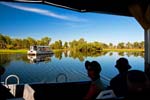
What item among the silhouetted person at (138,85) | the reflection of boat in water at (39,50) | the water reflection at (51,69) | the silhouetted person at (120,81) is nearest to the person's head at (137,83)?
the silhouetted person at (138,85)

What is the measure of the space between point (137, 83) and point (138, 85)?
0.05 ft

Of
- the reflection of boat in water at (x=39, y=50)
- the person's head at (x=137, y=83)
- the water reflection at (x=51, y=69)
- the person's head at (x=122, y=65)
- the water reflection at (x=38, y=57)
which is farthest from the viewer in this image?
the reflection of boat in water at (x=39, y=50)

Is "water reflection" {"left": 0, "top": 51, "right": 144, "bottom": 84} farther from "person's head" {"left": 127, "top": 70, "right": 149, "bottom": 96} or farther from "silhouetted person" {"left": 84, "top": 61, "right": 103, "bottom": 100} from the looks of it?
"person's head" {"left": 127, "top": 70, "right": 149, "bottom": 96}

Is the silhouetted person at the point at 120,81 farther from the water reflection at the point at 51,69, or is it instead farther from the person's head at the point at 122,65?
the water reflection at the point at 51,69

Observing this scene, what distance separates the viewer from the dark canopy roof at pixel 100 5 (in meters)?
4.79

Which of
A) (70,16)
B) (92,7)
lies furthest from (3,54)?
(92,7)

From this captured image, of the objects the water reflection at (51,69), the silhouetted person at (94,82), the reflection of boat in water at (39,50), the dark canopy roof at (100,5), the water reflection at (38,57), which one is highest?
the dark canopy roof at (100,5)

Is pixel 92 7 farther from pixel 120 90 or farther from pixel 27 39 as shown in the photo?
pixel 27 39

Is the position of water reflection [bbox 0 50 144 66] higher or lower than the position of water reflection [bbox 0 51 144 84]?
higher

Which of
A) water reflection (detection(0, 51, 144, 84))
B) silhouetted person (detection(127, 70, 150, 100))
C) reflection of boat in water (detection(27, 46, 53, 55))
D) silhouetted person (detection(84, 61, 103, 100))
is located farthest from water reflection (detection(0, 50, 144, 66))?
silhouetted person (detection(127, 70, 150, 100))

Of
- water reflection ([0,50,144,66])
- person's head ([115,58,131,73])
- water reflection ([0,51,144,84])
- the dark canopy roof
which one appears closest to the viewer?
person's head ([115,58,131,73])

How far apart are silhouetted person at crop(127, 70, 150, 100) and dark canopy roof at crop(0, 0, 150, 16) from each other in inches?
123

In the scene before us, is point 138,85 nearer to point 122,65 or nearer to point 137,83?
point 137,83

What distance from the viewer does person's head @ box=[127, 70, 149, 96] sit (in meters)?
1.68
